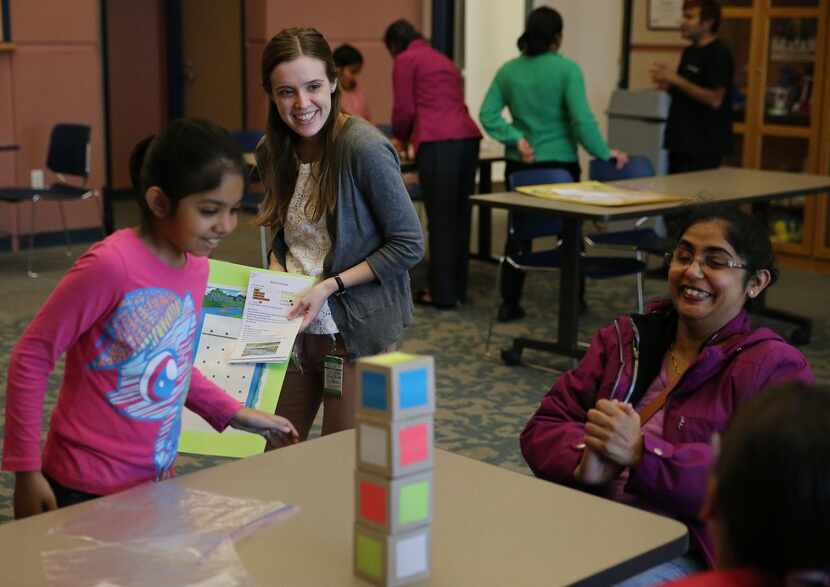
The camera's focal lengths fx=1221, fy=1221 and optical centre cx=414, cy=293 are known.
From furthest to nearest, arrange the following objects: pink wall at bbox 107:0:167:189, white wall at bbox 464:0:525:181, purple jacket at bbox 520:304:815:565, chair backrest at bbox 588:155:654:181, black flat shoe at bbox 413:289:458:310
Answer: white wall at bbox 464:0:525:181 → pink wall at bbox 107:0:167:189 → black flat shoe at bbox 413:289:458:310 → chair backrest at bbox 588:155:654:181 → purple jacket at bbox 520:304:815:565

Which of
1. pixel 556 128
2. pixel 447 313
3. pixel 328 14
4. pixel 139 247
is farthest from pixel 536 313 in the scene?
pixel 139 247

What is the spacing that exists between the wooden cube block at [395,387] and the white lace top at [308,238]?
1211 mm

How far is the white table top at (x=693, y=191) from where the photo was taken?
16.2 ft

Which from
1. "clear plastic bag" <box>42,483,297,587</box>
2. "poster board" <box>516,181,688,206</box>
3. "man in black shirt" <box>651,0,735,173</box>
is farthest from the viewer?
"man in black shirt" <box>651,0,735,173</box>

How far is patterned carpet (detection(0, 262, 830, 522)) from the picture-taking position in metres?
4.43

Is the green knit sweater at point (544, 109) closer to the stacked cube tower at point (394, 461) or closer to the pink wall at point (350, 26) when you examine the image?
the pink wall at point (350, 26)

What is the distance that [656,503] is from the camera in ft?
7.51

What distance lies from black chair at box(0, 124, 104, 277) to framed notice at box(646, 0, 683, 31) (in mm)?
4159

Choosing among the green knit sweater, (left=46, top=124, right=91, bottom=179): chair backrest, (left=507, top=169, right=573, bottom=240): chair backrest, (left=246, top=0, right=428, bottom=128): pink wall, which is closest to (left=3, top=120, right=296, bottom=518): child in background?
(left=507, top=169, right=573, bottom=240): chair backrest

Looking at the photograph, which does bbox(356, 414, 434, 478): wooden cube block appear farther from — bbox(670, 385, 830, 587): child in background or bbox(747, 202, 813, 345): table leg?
bbox(747, 202, 813, 345): table leg

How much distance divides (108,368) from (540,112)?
4.56m

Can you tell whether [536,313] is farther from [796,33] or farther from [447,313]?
[796,33]

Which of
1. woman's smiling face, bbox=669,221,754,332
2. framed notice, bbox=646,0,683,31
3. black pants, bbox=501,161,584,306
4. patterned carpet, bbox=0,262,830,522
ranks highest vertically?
framed notice, bbox=646,0,683,31

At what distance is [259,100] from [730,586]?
28.9 feet
